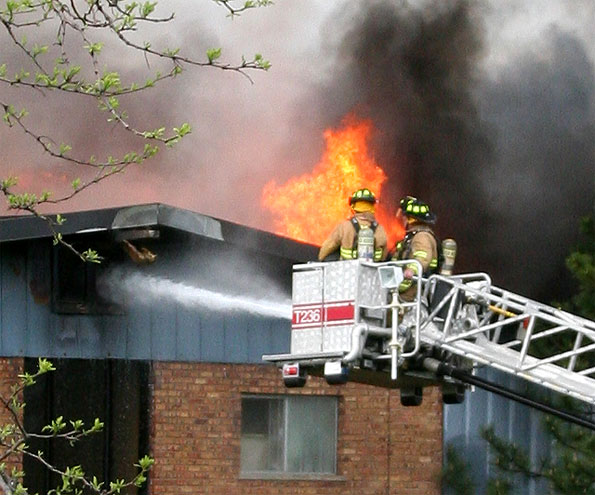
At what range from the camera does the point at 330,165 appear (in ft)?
59.8

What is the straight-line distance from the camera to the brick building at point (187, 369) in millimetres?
15570

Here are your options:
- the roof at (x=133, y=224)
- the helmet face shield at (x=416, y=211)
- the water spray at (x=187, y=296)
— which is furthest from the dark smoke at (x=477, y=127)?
the helmet face shield at (x=416, y=211)

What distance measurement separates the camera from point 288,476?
55.4 feet

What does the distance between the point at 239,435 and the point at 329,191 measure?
291 cm

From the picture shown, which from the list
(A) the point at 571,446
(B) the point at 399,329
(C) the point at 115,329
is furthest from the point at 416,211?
(C) the point at 115,329

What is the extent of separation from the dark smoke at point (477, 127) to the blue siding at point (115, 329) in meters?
3.68

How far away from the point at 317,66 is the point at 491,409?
4.97 meters

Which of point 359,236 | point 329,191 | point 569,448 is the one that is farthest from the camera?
point 329,191

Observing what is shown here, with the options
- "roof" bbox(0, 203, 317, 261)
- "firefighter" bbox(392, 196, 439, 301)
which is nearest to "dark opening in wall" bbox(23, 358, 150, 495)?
"roof" bbox(0, 203, 317, 261)

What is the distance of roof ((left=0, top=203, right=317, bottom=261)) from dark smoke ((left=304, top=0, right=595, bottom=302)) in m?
4.54

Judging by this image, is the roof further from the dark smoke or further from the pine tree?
the dark smoke

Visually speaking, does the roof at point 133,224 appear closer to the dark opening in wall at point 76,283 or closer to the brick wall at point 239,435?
the dark opening in wall at point 76,283

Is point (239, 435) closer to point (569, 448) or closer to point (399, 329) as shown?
point (569, 448)

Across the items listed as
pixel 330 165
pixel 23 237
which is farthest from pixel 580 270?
pixel 23 237
